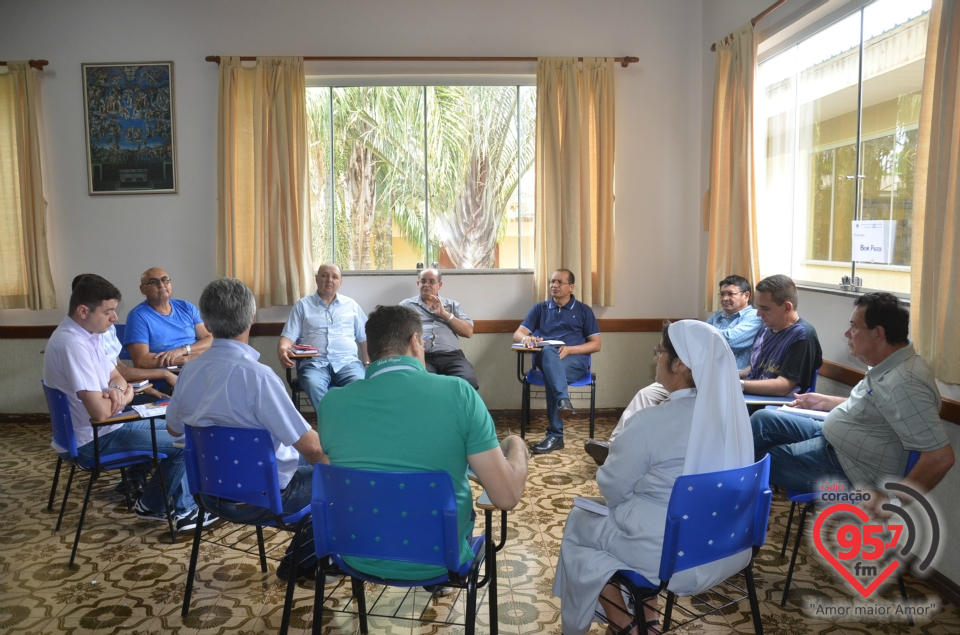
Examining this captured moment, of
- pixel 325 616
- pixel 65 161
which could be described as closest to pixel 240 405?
pixel 325 616

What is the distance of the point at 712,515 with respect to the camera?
183 cm

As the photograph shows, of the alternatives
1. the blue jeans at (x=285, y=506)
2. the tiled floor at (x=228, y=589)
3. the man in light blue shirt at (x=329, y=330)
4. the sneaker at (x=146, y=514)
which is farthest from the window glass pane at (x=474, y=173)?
the blue jeans at (x=285, y=506)

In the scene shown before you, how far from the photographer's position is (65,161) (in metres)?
5.51

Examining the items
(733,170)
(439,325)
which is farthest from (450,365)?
(733,170)

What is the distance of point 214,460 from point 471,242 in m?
3.62

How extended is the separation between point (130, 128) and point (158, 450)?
335 cm

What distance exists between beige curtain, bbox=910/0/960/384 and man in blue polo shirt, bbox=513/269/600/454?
2306mm

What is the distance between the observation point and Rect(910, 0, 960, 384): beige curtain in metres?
2.64

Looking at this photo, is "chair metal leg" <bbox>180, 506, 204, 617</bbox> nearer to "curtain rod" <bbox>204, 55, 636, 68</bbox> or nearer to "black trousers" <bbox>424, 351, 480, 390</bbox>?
"black trousers" <bbox>424, 351, 480, 390</bbox>

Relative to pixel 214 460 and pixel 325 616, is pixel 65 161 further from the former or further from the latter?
pixel 325 616

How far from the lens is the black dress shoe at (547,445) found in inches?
183

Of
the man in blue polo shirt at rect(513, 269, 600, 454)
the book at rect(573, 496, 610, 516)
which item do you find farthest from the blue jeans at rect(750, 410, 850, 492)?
the man in blue polo shirt at rect(513, 269, 600, 454)

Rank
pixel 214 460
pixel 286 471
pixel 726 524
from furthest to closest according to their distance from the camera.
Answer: pixel 286 471
pixel 214 460
pixel 726 524

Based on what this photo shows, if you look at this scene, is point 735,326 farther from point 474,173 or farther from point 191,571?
point 191,571
